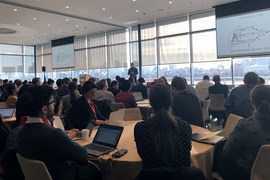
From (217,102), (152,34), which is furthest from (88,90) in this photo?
(152,34)

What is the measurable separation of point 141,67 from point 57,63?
6.76m

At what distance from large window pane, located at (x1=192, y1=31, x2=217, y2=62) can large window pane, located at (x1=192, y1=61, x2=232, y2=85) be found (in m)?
0.27

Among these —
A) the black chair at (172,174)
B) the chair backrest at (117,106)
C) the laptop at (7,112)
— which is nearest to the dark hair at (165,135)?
the black chair at (172,174)

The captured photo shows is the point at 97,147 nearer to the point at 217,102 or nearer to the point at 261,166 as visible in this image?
the point at 261,166

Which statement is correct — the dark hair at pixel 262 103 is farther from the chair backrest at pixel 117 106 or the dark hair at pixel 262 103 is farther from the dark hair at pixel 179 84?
the chair backrest at pixel 117 106

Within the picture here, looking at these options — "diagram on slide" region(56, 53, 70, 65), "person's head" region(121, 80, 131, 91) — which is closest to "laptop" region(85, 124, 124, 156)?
"person's head" region(121, 80, 131, 91)

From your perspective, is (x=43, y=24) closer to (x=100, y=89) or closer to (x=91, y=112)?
(x=100, y=89)

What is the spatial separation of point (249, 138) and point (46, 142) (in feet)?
5.06

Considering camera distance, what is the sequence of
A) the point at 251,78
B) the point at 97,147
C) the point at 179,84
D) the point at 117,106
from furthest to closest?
1. the point at 117,106
2. the point at 251,78
3. the point at 179,84
4. the point at 97,147

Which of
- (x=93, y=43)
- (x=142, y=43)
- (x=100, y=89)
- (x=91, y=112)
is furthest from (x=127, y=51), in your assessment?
(x=91, y=112)

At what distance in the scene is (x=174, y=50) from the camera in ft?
36.4

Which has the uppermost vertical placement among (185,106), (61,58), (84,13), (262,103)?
(84,13)

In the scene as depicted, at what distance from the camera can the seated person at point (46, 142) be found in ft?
5.37

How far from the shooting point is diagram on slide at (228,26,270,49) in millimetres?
8383
